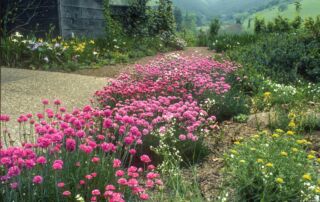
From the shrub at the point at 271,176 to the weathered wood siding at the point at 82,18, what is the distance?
11814mm

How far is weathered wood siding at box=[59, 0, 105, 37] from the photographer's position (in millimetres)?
14667

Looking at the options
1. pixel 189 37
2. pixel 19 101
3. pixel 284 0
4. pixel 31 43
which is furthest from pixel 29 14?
pixel 284 0

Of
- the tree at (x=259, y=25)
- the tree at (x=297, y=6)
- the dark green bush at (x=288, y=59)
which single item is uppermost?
the tree at (x=297, y=6)

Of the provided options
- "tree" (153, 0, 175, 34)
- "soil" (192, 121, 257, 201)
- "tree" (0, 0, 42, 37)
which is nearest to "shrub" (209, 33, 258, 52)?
"tree" (153, 0, 175, 34)

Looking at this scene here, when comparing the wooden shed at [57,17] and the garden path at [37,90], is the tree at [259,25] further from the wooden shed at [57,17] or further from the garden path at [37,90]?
the garden path at [37,90]

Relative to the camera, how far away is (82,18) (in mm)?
15609

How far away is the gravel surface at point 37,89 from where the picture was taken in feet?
24.4

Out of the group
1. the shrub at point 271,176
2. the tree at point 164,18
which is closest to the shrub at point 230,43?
the tree at point 164,18

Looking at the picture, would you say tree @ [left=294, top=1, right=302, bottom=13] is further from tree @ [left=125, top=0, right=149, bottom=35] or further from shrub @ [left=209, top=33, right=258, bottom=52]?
tree @ [left=125, top=0, right=149, bottom=35]

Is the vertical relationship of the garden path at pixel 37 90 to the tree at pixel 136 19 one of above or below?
below

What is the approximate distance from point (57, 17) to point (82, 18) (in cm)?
126

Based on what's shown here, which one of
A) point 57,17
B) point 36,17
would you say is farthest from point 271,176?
point 36,17

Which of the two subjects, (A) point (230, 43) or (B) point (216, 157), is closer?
(B) point (216, 157)

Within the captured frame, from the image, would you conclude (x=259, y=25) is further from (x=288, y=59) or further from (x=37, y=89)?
(x=37, y=89)
